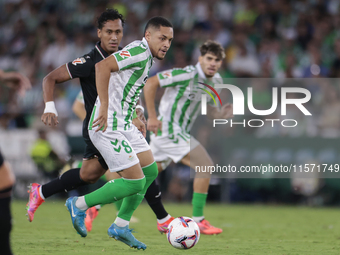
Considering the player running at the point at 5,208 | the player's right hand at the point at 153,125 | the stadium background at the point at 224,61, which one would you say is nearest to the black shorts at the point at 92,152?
the player's right hand at the point at 153,125

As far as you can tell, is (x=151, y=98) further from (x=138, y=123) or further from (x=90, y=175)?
(x=90, y=175)

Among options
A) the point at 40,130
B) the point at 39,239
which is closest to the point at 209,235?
the point at 39,239

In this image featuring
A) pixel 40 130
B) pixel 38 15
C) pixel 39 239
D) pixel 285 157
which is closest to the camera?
pixel 39 239

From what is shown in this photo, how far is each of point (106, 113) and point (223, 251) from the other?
1755 mm

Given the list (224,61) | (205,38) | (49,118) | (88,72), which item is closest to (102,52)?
(88,72)

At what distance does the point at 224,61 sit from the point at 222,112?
691 cm

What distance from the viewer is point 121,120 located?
4.93 m

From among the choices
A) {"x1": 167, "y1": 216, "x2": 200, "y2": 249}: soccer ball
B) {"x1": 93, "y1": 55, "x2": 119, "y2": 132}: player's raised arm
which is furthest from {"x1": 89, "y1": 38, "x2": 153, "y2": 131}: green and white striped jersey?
{"x1": 167, "y1": 216, "x2": 200, "y2": 249}: soccer ball

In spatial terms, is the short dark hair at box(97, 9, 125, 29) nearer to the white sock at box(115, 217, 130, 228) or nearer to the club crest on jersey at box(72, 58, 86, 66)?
→ the club crest on jersey at box(72, 58, 86, 66)

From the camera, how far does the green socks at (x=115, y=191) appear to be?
15.9 feet

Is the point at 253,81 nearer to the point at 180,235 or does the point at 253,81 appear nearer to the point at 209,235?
the point at 209,235

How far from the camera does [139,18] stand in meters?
15.7

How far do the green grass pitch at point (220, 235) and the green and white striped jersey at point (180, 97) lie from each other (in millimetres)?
Answer: 1471

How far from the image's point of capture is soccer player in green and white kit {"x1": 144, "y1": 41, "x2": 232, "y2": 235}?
6.91 m
